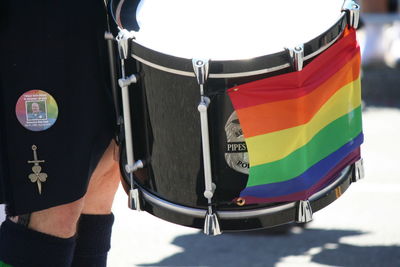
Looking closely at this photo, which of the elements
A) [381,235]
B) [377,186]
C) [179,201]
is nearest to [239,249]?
[381,235]

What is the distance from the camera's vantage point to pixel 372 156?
18.0 ft

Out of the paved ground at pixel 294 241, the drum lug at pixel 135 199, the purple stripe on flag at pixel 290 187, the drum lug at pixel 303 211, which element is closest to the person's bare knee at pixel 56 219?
the drum lug at pixel 135 199

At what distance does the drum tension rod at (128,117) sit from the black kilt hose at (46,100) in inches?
3.2

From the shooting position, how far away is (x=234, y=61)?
7.66ft

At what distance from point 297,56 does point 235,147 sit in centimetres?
27

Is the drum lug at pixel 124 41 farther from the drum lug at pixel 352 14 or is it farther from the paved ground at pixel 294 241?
the paved ground at pixel 294 241

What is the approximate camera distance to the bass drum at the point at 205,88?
2.37 metres

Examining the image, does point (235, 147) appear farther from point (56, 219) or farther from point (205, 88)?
point (56, 219)

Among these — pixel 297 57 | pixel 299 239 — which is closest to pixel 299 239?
pixel 299 239

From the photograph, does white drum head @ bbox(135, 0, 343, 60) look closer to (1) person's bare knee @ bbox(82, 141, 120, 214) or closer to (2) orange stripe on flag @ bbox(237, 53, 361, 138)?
(2) orange stripe on flag @ bbox(237, 53, 361, 138)

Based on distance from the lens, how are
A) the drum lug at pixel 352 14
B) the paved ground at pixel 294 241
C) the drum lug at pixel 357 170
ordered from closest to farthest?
the drum lug at pixel 352 14
the drum lug at pixel 357 170
the paved ground at pixel 294 241

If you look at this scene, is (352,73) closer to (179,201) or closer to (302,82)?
(302,82)

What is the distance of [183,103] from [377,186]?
2717mm

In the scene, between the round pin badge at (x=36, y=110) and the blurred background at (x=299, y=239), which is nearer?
the round pin badge at (x=36, y=110)
